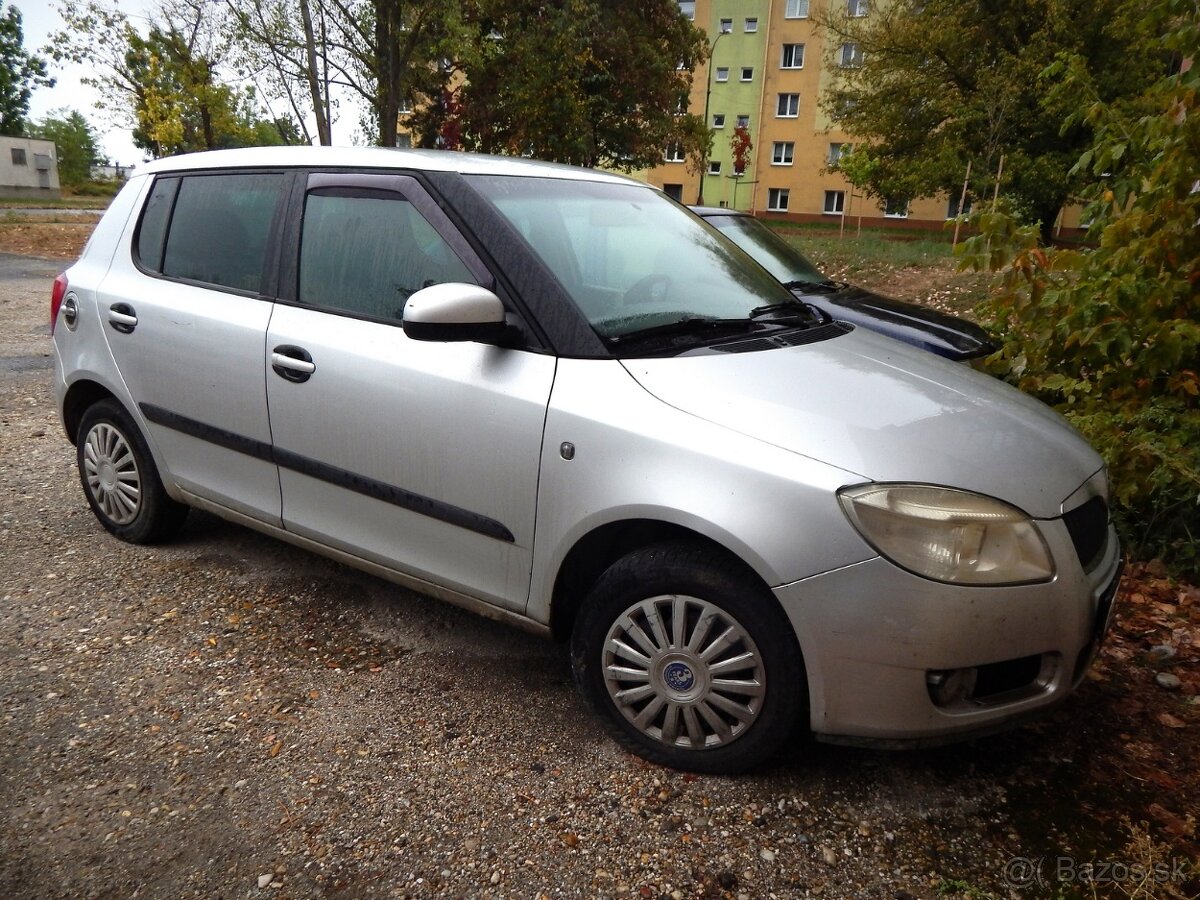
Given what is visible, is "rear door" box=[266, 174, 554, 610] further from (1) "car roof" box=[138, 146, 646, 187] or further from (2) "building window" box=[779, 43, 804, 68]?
(2) "building window" box=[779, 43, 804, 68]

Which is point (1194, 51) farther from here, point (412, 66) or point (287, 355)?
point (412, 66)

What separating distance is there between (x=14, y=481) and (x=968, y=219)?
5379 millimetres

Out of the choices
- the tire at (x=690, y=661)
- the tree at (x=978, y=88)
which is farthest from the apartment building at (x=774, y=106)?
the tire at (x=690, y=661)

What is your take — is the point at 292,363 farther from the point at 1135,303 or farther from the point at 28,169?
the point at 28,169

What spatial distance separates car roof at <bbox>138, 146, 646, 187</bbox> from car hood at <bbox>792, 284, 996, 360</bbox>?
8.10 ft

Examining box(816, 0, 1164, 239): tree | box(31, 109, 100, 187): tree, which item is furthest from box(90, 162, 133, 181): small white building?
box(816, 0, 1164, 239): tree

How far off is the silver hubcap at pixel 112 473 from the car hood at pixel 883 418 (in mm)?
2585

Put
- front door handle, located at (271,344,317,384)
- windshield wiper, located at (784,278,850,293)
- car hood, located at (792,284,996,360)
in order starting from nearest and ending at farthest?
1. front door handle, located at (271,344,317,384)
2. car hood, located at (792,284,996,360)
3. windshield wiper, located at (784,278,850,293)

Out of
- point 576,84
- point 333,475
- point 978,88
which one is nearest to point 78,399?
point 333,475

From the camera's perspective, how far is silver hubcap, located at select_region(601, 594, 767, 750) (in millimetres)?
2428

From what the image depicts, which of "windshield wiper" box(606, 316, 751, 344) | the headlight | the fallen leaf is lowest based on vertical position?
the fallen leaf

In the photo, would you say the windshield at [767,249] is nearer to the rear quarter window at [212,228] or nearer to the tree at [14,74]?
the rear quarter window at [212,228]

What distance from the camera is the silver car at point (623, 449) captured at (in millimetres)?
2262

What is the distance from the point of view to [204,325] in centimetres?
340
